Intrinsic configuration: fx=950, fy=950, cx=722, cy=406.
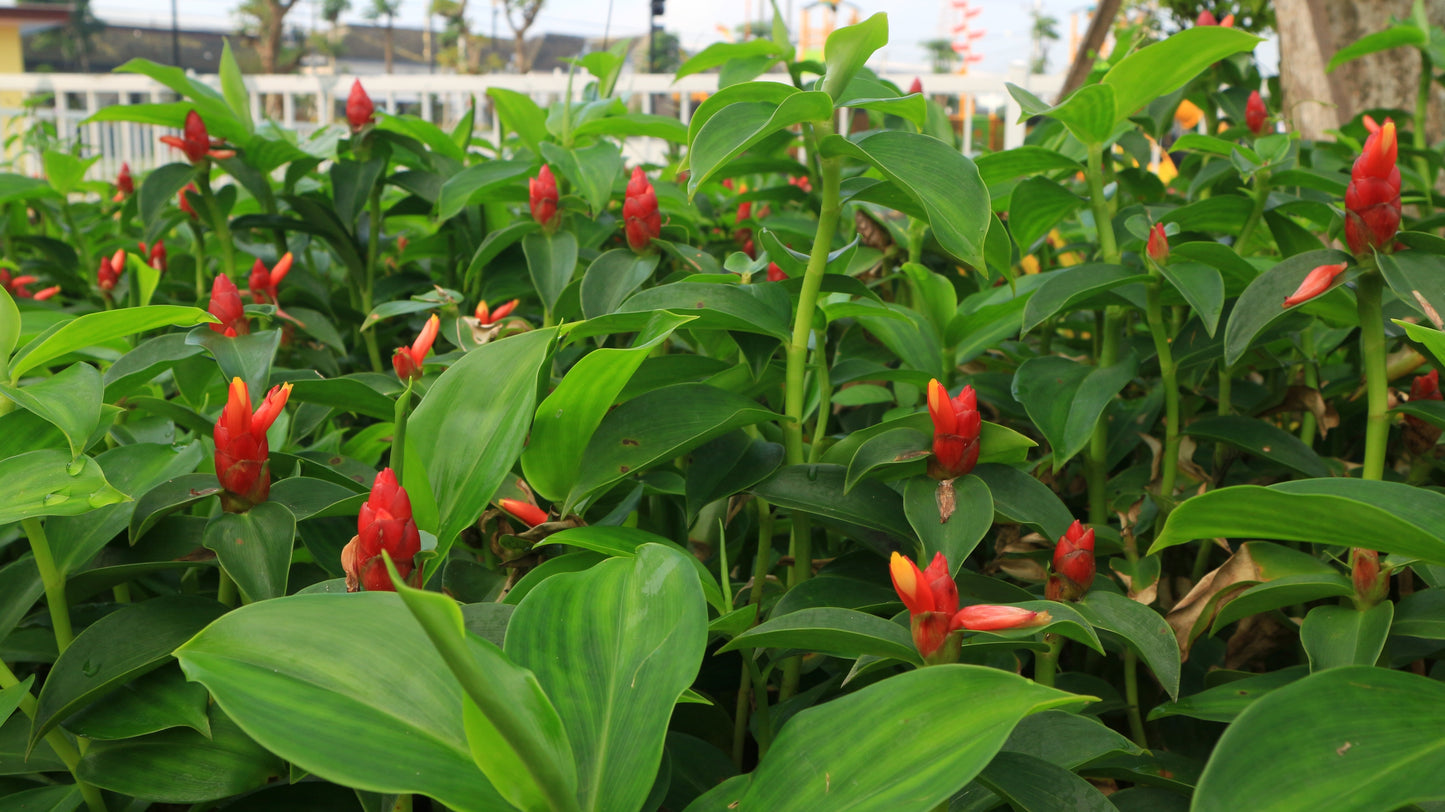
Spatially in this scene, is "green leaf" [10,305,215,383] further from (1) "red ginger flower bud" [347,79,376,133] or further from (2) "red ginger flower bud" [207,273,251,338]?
(1) "red ginger flower bud" [347,79,376,133]

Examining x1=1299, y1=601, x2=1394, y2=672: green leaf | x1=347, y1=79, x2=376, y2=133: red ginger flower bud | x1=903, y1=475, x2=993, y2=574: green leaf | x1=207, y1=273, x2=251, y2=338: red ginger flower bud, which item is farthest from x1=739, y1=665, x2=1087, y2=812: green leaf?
x1=347, y1=79, x2=376, y2=133: red ginger flower bud

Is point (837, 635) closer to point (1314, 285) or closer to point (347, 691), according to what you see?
point (347, 691)

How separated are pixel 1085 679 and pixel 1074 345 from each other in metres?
0.64

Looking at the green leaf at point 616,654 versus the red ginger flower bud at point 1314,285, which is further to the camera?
the red ginger flower bud at point 1314,285

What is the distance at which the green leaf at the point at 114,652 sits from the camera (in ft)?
1.65

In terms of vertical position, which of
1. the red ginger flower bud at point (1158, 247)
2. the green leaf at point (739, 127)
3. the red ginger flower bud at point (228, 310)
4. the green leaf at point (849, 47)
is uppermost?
the green leaf at point (849, 47)

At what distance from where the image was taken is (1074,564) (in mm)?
534

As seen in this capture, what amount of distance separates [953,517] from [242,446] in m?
0.40

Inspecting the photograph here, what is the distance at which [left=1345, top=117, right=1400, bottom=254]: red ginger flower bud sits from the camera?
1.93 ft

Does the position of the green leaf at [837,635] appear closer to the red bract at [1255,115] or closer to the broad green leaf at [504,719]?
the broad green leaf at [504,719]

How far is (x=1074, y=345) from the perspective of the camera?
47.4 inches

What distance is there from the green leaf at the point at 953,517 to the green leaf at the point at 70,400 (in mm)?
449

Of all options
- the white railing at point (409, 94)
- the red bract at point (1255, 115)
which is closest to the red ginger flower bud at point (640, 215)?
the red bract at point (1255, 115)

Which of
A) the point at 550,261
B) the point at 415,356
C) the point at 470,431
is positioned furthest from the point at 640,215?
the point at 470,431
